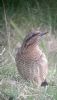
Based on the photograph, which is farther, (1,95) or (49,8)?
(49,8)

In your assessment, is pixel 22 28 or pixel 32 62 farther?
pixel 22 28

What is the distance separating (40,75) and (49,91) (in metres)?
0.78

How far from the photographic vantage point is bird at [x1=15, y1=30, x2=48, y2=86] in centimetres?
752

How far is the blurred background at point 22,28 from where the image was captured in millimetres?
8094

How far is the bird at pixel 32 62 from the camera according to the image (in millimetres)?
7523

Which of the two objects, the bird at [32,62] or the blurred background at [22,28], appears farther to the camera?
the blurred background at [22,28]

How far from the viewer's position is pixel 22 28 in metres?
10.5

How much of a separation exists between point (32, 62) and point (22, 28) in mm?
3043

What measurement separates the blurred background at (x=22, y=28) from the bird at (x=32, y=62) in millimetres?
144

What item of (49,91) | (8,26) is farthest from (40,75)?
(8,26)

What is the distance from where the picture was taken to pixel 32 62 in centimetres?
754

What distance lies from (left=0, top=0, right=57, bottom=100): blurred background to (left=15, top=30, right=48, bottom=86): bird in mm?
144

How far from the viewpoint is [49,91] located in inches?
269

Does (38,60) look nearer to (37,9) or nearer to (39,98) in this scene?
(39,98)
